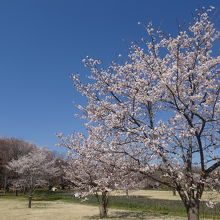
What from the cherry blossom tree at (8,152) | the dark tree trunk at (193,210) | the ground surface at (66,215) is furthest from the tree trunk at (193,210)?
the cherry blossom tree at (8,152)

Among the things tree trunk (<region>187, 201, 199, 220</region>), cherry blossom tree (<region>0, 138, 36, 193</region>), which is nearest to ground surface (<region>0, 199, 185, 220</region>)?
tree trunk (<region>187, 201, 199, 220</region>)

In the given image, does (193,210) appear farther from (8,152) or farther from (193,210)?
(8,152)

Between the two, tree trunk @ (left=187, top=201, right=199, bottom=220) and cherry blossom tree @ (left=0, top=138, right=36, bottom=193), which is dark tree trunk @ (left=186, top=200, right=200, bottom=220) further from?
cherry blossom tree @ (left=0, top=138, right=36, bottom=193)

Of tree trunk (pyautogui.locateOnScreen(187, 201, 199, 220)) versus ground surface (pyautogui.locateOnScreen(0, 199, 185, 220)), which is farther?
ground surface (pyautogui.locateOnScreen(0, 199, 185, 220))

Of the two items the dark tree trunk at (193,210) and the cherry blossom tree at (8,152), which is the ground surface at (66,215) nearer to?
the dark tree trunk at (193,210)

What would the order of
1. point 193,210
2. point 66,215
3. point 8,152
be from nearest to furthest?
point 193,210 < point 66,215 < point 8,152

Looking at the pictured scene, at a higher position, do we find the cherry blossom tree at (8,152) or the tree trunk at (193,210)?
the cherry blossom tree at (8,152)

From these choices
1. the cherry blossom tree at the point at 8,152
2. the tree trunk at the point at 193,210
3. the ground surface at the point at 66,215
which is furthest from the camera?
the cherry blossom tree at the point at 8,152

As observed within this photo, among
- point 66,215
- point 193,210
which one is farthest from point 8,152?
point 193,210

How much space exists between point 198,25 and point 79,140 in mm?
7011

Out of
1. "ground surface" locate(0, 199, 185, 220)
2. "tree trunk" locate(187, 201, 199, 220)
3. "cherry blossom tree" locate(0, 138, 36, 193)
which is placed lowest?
"ground surface" locate(0, 199, 185, 220)

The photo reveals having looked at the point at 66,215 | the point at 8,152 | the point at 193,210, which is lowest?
the point at 66,215

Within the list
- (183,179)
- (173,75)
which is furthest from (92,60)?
(183,179)

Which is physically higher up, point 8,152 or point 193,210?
point 8,152
